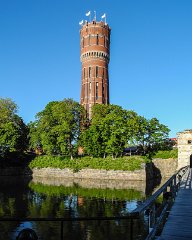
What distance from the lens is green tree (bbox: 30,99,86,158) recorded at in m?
58.3

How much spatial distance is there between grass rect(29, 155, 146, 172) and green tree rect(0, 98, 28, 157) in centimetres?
518

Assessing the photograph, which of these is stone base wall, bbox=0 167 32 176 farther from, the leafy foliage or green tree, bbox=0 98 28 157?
green tree, bbox=0 98 28 157

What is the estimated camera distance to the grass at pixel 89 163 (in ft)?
168

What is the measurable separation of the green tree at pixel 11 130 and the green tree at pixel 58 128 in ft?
9.54

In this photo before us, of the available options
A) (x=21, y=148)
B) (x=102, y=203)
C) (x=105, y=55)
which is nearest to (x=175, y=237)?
(x=102, y=203)

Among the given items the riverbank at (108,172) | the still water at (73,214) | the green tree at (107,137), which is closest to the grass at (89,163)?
the riverbank at (108,172)

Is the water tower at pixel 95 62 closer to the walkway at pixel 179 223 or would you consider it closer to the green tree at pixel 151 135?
the green tree at pixel 151 135

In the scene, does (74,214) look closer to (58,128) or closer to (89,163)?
(89,163)

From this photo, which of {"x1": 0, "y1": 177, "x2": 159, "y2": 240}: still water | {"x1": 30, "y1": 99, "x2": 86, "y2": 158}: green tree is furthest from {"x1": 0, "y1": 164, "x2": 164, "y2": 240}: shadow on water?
{"x1": 30, "y1": 99, "x2": 86, "y2": 158}: green tree

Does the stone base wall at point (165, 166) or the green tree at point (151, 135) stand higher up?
the green tree at point (151, 135)

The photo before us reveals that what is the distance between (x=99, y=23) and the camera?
76062 mm

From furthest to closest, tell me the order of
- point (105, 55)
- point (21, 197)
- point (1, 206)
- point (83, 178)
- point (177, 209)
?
point (105, 55)
point (83, 178)
point (21, 197)
point (1, 206)
point (177, 209)

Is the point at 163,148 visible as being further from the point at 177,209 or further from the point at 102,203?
the point at 177,209

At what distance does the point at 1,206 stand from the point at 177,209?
54.6ft
